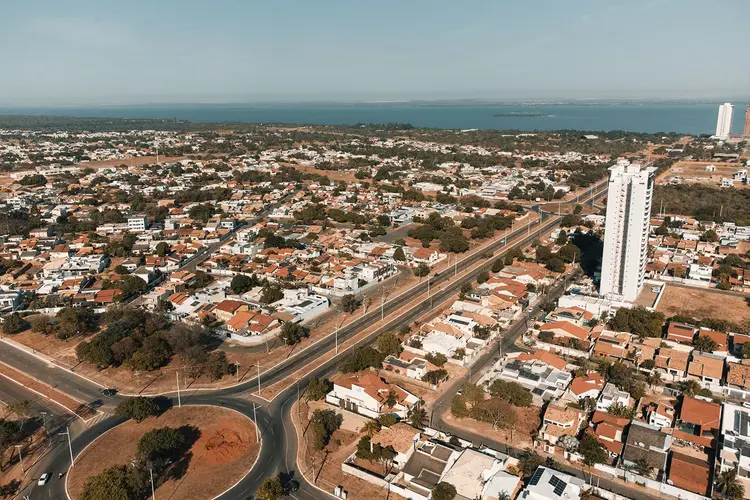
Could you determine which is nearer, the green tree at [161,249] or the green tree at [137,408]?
the green tree at [137,408]

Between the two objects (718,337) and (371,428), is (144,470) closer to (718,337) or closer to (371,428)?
(371,428)

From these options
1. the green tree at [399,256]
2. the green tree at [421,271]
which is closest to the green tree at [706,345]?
the green tree at [421,271]

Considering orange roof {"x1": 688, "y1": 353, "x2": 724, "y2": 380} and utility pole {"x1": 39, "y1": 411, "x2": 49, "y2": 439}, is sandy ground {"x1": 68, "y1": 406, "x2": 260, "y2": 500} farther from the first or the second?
orange roof {"x1": 688, "y1": 353, "x2": 724, "y2": 380}

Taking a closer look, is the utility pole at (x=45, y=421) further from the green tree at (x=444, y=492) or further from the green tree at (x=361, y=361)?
the green tree at (x=444, y=492)

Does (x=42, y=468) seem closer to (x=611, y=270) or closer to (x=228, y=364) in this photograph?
(x=228, y=364)

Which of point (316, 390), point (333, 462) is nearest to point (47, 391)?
point (316, 390)

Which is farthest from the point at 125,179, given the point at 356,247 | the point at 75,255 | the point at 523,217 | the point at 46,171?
the point at 523,217
